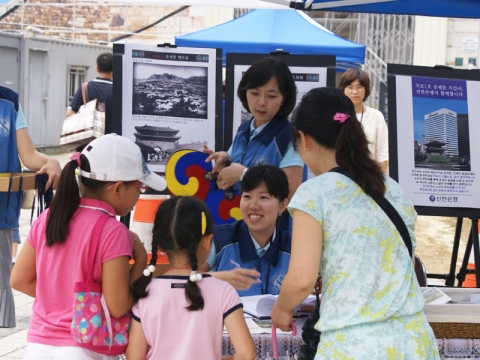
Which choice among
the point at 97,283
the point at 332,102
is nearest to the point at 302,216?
the point at 332,102

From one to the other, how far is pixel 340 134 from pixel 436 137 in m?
2.23

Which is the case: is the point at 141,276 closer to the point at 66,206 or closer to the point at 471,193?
the point at 66,206

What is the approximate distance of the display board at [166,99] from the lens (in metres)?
4.12

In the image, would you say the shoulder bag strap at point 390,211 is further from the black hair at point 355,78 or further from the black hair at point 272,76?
the black hair at point 355,78

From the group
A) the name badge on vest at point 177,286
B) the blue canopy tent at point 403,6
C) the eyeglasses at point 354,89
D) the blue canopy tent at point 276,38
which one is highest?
the blue canopy tent at point 276,38

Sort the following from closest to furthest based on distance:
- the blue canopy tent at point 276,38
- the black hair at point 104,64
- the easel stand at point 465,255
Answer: the easel stand at point 465,255 < the black hair at point 104,64 < the blue canopy tent at point 276,38

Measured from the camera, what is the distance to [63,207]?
7.58ft

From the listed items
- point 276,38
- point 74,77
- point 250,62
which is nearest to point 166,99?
point 250,62

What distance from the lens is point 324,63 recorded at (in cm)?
422

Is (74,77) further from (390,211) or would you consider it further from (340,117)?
(390,211)

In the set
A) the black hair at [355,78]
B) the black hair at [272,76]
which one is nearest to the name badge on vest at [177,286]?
the black hair at [272,76]

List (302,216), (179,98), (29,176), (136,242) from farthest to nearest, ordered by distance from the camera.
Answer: (179,98) < (29,176) < (136,242) < (302,216)

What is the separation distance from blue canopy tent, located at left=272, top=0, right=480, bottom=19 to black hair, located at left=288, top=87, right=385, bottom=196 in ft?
5.93

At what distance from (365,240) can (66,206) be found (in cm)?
96
